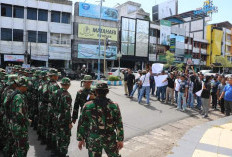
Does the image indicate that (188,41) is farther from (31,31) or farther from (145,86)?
(145,86)

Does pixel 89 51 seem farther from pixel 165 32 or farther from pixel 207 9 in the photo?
pixel 207 9

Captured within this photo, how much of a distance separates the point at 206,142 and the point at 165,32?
39381mm

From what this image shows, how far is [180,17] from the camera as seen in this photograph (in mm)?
57219

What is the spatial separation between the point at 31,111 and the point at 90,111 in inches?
159

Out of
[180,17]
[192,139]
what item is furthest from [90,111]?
[180,17]

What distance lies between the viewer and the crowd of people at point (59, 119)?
2912 millimetres

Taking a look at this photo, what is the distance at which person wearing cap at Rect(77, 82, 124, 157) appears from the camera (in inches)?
114

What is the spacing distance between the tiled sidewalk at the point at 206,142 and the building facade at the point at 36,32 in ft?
85.5

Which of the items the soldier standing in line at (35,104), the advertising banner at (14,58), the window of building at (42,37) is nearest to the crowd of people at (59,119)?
the soldier standing in line at (35,104)

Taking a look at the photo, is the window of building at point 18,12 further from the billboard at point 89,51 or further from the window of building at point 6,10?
the billboard at point 89,51

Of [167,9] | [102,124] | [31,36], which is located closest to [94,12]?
[31,36]

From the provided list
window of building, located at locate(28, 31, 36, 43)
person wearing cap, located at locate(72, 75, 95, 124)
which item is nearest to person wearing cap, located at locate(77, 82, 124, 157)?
person wearing cap, located at locate(72, 75, 95, 124)

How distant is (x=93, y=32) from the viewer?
107 ft

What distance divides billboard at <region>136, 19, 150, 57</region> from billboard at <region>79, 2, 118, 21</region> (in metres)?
5.38
